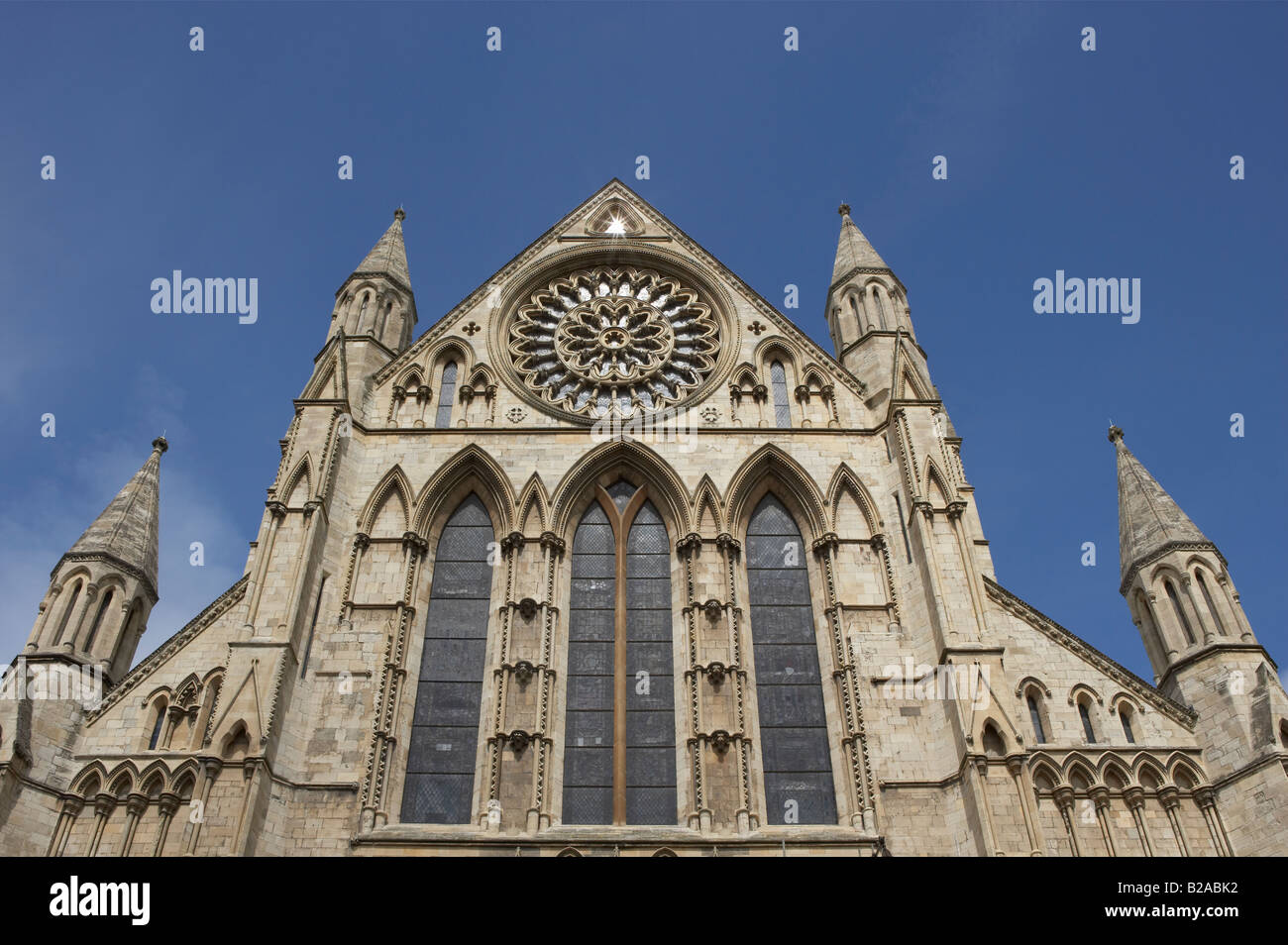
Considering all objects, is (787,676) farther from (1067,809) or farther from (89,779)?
(89,779)

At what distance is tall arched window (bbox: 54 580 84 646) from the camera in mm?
17328

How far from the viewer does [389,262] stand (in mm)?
24422

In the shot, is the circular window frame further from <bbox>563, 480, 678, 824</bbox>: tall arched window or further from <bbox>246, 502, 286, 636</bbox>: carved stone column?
<bbox>246, 502, 286, 636</bbox>: carved stone column

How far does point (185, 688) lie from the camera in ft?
54.7

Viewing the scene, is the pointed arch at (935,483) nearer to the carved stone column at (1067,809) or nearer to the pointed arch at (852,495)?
the pointed arch at (852,495)

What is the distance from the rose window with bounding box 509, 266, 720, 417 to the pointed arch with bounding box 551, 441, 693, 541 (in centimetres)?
149

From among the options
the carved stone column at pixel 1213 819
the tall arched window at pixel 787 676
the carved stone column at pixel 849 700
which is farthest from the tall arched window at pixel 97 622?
the carved stone column at pixel 1213 819

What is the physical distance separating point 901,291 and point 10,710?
59.2 ft

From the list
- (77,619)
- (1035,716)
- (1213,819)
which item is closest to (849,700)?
(1035,716)

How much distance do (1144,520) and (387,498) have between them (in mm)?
13015

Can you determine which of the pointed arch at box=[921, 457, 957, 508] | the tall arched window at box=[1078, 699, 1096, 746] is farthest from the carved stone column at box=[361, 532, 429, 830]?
the tall arched window at box=[1078, 699, 1096, 746]

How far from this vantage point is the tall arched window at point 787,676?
1622 centimetres

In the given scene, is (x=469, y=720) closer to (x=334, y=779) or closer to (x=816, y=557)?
(x=334, y=779)
